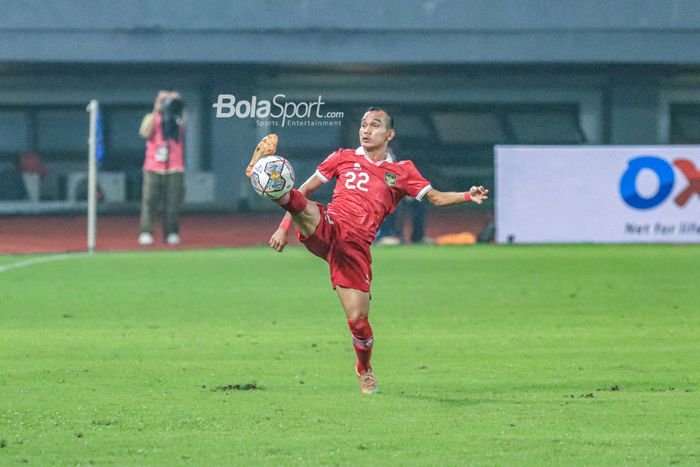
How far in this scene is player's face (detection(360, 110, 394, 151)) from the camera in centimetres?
977

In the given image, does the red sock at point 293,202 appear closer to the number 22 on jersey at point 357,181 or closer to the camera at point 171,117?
the number 22 on jersey at point 357,181

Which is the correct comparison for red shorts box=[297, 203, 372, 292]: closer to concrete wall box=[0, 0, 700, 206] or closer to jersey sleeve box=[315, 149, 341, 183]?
jersey sleeve box=[315, 149, 341, 183]

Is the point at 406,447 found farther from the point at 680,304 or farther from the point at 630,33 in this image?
the point at 630,33

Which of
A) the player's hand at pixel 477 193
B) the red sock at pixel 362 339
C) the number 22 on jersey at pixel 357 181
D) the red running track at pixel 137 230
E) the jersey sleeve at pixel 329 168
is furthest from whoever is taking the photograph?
the red running track at pixel 137 230

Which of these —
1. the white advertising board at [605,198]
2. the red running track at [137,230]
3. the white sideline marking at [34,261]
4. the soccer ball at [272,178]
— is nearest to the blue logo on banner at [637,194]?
the white advertising board at [605,198]

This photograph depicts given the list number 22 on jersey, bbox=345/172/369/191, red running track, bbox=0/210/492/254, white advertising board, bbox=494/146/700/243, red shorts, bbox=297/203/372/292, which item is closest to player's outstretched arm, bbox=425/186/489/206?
number 22 on jersey, bbox=345/172/369/191

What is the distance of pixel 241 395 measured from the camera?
9.49 meters

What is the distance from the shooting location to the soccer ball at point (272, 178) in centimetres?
873

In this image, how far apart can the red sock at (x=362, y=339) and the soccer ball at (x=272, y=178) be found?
3.91 ft

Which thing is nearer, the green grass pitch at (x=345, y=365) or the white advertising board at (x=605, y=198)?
the green grass pitch at (x=345, y=365)

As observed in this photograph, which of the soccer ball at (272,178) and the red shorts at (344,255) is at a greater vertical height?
the soccer ball at (272,178)

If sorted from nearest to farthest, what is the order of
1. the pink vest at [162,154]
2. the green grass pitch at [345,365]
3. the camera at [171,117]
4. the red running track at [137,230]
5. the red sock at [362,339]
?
1. the green grass pitch at [345,365]
2. the red sock at [362,339]
3. the camera at [171,117]
4. the pink vest at [162,154]
5. the red running track at [137,230]

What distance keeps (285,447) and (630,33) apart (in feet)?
88.8

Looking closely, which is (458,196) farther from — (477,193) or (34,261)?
(34,261)
